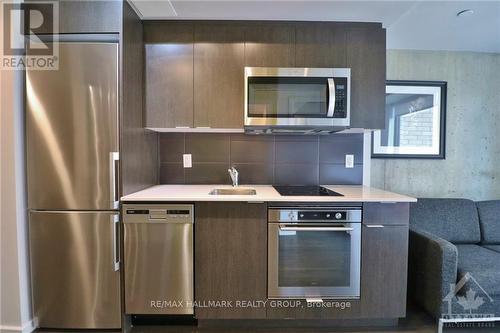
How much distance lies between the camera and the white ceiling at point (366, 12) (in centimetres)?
194

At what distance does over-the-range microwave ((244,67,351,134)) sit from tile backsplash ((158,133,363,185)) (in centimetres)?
48

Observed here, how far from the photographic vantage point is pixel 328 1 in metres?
1.89

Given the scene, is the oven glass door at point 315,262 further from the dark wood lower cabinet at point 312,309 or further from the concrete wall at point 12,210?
the concrete wall at point 12,210

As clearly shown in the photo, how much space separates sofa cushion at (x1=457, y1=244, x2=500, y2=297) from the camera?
1886mm

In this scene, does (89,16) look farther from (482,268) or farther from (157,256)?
(482,268)

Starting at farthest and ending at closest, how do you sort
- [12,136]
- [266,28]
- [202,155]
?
[202,155]
[266,28]
[12,136]

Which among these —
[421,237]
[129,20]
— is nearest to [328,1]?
[129,20]

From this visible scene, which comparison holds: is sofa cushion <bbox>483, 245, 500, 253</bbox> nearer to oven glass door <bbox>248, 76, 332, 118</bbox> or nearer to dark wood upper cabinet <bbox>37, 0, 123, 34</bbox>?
oven glass door <bbox>248, 76, 332, 118</bbox>

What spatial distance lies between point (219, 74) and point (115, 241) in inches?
57.0

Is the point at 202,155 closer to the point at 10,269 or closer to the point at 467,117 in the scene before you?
the point at 10,269

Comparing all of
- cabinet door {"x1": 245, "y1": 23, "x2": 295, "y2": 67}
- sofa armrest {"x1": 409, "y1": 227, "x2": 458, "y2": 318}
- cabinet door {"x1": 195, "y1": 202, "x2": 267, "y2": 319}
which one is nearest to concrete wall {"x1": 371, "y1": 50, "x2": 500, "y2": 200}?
sofa armrest {"x1": 409, "y1": 227, "x2": 458, "y2": 318}

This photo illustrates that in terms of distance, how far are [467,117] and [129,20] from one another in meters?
3.19

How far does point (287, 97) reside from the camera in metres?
2.14
